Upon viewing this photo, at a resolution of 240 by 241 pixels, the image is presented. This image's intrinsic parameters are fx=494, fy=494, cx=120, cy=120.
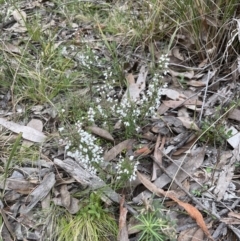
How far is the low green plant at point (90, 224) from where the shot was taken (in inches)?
81.8

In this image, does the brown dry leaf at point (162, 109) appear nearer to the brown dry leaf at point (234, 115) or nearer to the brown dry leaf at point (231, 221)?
the brown dry leaf at point (234, 115)

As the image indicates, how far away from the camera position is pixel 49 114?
2.56 m

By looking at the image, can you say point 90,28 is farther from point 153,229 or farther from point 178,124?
point 153,229

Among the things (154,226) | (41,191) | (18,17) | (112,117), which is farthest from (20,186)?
(18,17)

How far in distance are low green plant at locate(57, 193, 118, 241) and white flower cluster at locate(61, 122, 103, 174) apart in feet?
0.45

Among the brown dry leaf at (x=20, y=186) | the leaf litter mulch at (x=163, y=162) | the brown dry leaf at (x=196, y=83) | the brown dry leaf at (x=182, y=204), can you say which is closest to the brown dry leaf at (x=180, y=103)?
the leaf litter mulch at (x=163, y=162)

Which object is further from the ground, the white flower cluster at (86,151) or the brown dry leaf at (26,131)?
the white flower cluster at (86,151)

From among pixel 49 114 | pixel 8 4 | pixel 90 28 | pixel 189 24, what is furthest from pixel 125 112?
pixel 8 4

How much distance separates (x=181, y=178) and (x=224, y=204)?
223 millimetres

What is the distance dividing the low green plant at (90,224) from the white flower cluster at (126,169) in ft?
0.48

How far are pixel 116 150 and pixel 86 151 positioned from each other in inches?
10.0

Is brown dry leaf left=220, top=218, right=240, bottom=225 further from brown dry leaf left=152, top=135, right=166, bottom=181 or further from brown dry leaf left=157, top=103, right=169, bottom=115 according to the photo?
brown dry leaf left=157, top=103, right=169, bottom=115

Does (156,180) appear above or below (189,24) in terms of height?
below

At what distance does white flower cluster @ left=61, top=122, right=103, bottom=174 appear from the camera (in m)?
2.11
